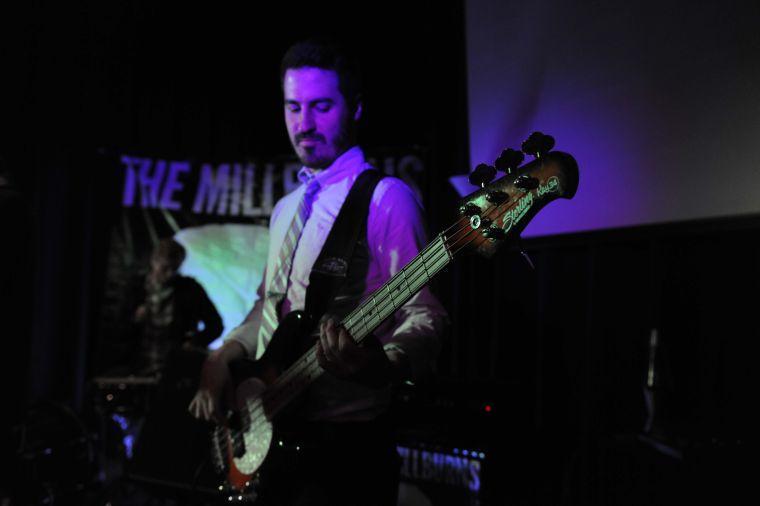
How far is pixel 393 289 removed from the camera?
1.62 m

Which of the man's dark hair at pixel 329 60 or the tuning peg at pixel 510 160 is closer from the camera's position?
the tuning peg at pixel 510 160

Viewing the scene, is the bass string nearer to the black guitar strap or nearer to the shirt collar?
the black guitar strap

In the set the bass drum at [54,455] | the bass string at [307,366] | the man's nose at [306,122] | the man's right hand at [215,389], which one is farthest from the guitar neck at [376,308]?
the bass drum at [54,455]

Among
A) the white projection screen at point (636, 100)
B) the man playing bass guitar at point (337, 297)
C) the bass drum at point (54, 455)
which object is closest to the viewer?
the man playing bass guitar at point (337, 297)

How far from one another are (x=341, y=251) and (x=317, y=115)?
0.46m

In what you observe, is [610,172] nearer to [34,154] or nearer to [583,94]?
[583,94]

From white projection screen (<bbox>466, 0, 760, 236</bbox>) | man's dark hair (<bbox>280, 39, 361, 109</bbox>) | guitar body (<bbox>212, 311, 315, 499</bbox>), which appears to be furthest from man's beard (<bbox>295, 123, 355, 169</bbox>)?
white projection screen (<bbox>466, 0, 760, 236</bbox>)

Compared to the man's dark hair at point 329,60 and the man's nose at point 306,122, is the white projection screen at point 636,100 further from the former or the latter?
the man's nose at point 306,122

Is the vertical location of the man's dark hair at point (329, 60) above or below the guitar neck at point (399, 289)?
above

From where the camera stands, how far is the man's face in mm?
1992

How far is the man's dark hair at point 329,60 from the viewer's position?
2002mm

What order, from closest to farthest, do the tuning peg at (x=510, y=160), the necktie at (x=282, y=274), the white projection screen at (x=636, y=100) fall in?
Answer: the tuning peg at (x=510, y=160) < the necktie at (x=282, y=274) < the white projection screen at (x=636, y=100)

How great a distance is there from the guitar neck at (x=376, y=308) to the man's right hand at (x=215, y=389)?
0.67ft

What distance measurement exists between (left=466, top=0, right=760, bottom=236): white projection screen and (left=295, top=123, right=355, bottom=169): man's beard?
1176mm
